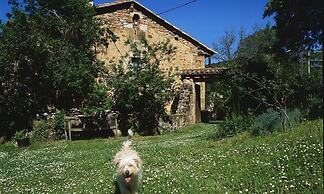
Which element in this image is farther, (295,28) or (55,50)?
(55,50)

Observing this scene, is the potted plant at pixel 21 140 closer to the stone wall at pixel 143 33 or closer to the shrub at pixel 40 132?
the shrub at pixel 40 132

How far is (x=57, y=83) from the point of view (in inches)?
938

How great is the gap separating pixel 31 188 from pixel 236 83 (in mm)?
14790

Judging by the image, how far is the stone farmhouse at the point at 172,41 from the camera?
1143 inches

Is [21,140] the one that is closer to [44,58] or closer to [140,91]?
[44,58]

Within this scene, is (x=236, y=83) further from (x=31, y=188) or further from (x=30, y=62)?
(x=31, y=188)

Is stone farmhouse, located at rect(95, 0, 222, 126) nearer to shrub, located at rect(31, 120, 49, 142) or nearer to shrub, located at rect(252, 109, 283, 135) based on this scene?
shrub, located at rect(31, 120, 49, 142)

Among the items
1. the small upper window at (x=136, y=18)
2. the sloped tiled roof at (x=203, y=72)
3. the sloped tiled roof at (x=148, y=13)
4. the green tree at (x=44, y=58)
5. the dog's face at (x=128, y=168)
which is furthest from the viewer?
the small upper window at (x=136, y=18)

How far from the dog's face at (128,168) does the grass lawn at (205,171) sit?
30.2 inches

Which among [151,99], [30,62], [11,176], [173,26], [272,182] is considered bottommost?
[11,176]

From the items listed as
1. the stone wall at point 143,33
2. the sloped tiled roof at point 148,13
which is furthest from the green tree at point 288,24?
the sloped tiled roof at point 148,13

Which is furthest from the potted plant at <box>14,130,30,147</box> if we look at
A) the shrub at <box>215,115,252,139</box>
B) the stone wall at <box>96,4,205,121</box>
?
the shrub at <box>215,115,252,139</box>

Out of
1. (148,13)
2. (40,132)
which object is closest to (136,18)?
(148,13)

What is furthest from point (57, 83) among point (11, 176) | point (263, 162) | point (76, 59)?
point (263, 162)
